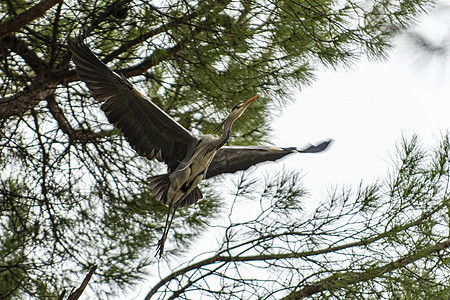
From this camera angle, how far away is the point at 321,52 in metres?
2.74

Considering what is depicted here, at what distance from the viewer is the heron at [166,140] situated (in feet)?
7.66

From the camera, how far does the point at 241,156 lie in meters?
2.68

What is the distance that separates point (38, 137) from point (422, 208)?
1.98 metres

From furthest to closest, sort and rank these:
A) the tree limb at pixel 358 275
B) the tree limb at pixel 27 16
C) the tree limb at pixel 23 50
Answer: the tree limb at pixel 23 50 → the tree limb at pixel 358 275 → the tree limb at pixel 27 16

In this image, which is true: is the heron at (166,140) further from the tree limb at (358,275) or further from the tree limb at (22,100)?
the tree limb at (358,275)

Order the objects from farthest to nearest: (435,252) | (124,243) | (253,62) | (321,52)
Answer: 1. (124,243)
2. (253,62)
3. (321,52)
4. (435,252)

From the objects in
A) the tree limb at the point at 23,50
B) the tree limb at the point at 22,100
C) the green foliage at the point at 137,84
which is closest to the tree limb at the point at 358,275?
the green foliage at the point at 137,84

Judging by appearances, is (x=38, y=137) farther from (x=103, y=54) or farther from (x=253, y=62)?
(x=253, y=62)

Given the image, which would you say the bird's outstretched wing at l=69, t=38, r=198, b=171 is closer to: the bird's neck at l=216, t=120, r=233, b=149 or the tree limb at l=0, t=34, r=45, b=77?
the bird's neck at l=216, t=120, r=233, b=149

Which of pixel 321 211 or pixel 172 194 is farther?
pixel 321 211

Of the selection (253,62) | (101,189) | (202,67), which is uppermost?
(253,62)

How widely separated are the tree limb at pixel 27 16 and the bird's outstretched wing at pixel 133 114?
6.4 inches

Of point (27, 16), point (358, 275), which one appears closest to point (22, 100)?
point (27, 16)

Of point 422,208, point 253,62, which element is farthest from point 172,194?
point 422,208
